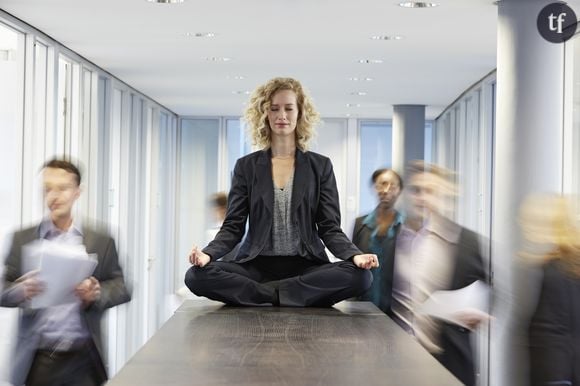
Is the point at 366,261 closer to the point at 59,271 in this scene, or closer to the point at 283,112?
the point at 283,112

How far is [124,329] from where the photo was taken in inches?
412

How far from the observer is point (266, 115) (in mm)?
3869

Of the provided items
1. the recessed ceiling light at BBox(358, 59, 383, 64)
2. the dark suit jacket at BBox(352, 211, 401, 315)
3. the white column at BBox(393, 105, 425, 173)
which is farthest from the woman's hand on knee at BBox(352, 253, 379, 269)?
the white column at BBox(393, 105, 425, 173)

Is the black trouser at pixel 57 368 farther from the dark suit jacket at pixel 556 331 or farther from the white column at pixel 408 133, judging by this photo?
the white column at pixel 408 133

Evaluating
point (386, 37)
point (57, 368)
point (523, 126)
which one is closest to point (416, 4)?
point (523, 126)

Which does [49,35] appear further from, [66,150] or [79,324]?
[79,324]

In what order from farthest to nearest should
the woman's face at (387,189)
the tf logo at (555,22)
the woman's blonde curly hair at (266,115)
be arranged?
1. the tf logo at (555,22)
2. the woman's face at (387,189)
3. the woman's blonde curly hair at (266,115)

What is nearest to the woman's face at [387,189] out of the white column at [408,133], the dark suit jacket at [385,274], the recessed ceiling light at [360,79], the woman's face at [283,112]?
the dark suit jacket at [385,274]

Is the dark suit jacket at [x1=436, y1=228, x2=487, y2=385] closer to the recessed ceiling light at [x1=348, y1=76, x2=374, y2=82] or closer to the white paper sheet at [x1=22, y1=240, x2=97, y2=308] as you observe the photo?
the white paper sheet at [x1=22, y1=240, x2=97, y2=308]

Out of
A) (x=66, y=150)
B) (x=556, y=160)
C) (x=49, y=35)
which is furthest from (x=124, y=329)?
(x=556, y=160)

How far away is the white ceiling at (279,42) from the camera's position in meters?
6.20

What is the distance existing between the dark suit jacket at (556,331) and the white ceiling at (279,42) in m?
3.17

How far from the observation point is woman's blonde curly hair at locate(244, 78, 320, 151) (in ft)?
12.7

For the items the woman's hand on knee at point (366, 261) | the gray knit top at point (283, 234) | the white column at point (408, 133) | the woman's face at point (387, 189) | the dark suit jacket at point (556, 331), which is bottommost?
the dark suit jacket at point (556, 331)
